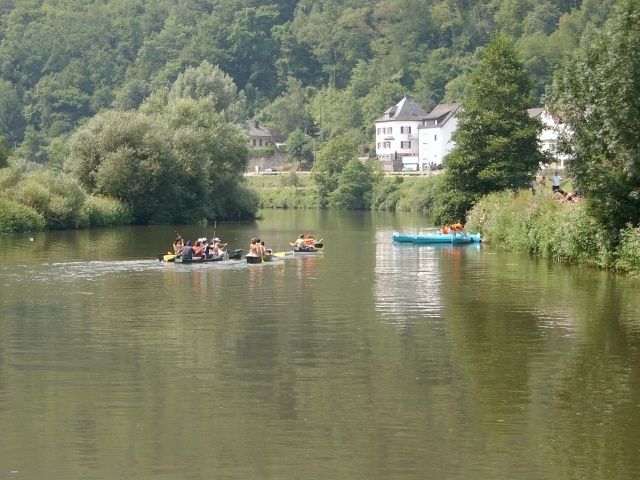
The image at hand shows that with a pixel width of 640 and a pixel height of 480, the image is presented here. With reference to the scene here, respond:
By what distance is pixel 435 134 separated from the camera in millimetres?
162000

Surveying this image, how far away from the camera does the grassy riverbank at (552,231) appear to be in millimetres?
45531

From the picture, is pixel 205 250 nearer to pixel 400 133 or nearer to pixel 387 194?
pixel 387 194

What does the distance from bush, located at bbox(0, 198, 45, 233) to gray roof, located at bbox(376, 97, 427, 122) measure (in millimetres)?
96902

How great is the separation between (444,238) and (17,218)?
28.6m

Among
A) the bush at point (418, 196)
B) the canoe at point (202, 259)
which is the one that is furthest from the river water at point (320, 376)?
the bush at point (418, 196)

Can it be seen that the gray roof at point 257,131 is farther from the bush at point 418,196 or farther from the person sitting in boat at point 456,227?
the person sitting in boat at point 456,227

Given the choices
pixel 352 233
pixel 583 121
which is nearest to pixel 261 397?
pixel 583 121

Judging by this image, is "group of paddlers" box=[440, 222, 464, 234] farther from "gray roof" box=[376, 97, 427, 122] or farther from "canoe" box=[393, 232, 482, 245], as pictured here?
"gray roof" box=[376, 97, 427, 122]

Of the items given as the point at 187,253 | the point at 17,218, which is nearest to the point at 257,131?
the point at 17,218

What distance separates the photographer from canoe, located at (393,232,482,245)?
65.1 metres

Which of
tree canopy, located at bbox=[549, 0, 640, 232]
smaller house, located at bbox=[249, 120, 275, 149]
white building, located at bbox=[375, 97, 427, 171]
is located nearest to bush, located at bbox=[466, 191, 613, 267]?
tree canopy, located at bbox=[549, 0, 640, 232]

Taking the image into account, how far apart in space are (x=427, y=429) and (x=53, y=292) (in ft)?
75.0

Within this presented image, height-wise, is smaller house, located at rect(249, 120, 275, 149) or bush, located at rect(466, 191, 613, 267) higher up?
smaller house, located at rect(249, 120, 275, 149)

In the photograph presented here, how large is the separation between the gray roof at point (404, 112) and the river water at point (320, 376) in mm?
124198
